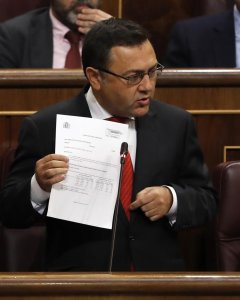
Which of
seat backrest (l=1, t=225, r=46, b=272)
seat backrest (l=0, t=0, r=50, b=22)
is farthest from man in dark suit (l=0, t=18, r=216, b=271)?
seat backrest (l=0, t=0, r=50, b=22)

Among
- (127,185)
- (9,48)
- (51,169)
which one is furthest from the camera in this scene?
(9,48)

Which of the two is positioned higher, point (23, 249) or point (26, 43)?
point (26, 43)

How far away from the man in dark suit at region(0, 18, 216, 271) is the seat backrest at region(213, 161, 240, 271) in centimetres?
3

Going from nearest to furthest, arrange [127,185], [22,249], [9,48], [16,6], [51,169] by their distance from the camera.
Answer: [51,169], [127,185], [22,249], [9,48], [16,6]

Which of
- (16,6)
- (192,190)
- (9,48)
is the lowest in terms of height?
(192,190)

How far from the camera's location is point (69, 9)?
1.58 metres

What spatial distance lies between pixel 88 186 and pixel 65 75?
0.36 meters

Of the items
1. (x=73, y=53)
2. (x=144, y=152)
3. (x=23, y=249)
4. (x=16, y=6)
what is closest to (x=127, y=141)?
(x=144, y=152)

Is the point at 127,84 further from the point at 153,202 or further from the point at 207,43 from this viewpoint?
the point at 207,43

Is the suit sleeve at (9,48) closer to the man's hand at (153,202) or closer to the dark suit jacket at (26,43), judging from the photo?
the dark suit jacket at (26,43)

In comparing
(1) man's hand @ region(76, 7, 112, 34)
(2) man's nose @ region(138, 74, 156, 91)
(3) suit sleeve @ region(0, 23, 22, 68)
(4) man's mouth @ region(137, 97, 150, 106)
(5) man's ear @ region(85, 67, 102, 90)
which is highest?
(1) man's hand @ region(76, 7, 112, 34)

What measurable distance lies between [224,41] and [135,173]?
558mm

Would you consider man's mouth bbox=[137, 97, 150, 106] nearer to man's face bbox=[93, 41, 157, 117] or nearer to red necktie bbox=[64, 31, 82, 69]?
man's face bbox=[93, 41, 157, 117]

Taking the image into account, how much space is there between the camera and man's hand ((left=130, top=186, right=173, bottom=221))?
41.9 inches
